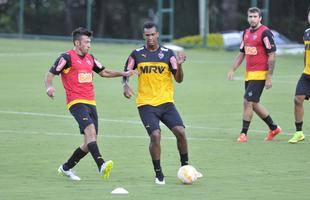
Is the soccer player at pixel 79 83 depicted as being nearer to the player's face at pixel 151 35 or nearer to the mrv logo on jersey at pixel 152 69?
the mrv logo on jersey at pixel 152 69

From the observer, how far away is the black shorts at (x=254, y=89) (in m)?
16.6

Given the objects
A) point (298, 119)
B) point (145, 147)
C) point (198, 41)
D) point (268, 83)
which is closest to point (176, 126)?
point (145, 147)

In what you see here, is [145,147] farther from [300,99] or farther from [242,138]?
[300,99]

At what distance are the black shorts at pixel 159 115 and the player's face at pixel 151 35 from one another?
81 centimetres

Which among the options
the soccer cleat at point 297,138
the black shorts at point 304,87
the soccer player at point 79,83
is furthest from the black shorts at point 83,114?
the black shorts at point 304,87

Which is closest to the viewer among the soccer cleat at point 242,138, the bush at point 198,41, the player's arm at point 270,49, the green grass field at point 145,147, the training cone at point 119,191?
the training cone at point 119,191

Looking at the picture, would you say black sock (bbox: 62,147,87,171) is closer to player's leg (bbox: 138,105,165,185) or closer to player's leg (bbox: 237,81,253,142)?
player's leg (bbox: 138,105,165,185)

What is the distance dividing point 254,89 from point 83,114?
4865 mm

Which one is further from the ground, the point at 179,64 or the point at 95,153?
the point at 179,64

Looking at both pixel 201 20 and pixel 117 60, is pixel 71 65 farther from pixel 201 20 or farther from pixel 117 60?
pixel 201 20

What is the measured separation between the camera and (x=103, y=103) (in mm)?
22875

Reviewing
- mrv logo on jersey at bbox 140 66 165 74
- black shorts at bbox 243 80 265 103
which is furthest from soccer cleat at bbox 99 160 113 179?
black shorts at bbox 243 80 265 103

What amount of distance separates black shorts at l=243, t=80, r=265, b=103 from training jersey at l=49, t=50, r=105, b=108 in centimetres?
460

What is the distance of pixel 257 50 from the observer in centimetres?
1655
